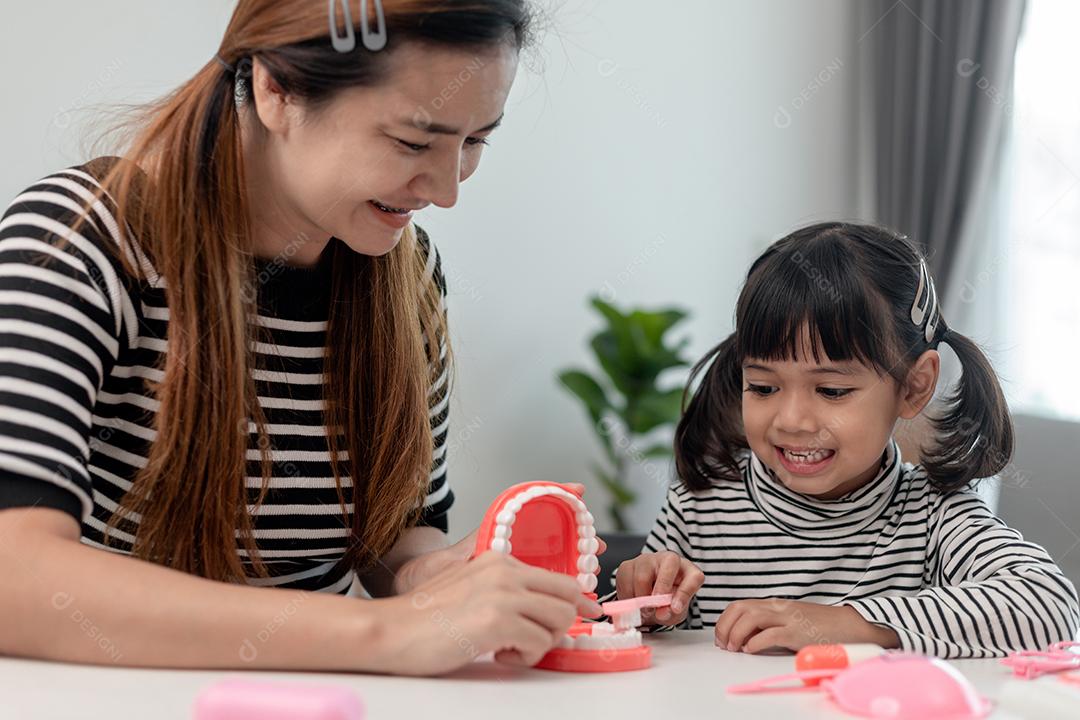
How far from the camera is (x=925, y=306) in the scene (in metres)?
1.51

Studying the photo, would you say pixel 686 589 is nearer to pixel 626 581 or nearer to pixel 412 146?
pixel 626 581

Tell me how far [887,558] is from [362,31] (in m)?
0.91

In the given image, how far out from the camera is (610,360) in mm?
3615

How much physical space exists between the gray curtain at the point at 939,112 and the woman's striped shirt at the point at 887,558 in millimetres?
2525

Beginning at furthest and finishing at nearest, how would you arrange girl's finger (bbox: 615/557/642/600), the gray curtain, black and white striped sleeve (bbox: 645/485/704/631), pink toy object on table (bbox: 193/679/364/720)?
the gray curtain, black and white striped sleeve (bbox: 645/485/704/631), girl's finger (bbox: 615/557/642/600), pink toy object on table (bbox: 193/679/364/720)

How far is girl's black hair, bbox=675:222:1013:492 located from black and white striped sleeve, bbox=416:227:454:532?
1.27 feet

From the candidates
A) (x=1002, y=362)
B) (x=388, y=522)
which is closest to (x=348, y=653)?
(x=388, y=522)

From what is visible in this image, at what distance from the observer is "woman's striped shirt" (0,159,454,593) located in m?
0.96

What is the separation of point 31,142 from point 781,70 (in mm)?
2793

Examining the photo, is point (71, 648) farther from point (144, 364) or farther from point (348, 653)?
point (144, 364)

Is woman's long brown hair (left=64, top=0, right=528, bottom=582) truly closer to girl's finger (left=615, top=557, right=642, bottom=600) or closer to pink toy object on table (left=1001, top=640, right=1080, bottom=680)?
girl's finger (left=615, top=557, right=642, bottom=600)

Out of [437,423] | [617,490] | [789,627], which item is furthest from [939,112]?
[789,627]

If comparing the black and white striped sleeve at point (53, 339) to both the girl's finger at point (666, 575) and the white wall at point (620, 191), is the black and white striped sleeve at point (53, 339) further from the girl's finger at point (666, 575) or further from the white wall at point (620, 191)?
the white wall at point (620, 191)

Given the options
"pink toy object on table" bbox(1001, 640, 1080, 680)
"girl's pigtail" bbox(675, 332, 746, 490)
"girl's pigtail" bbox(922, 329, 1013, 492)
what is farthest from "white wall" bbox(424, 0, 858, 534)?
"pink toy object on table" bbox(1001, 640, 1080, 680)
